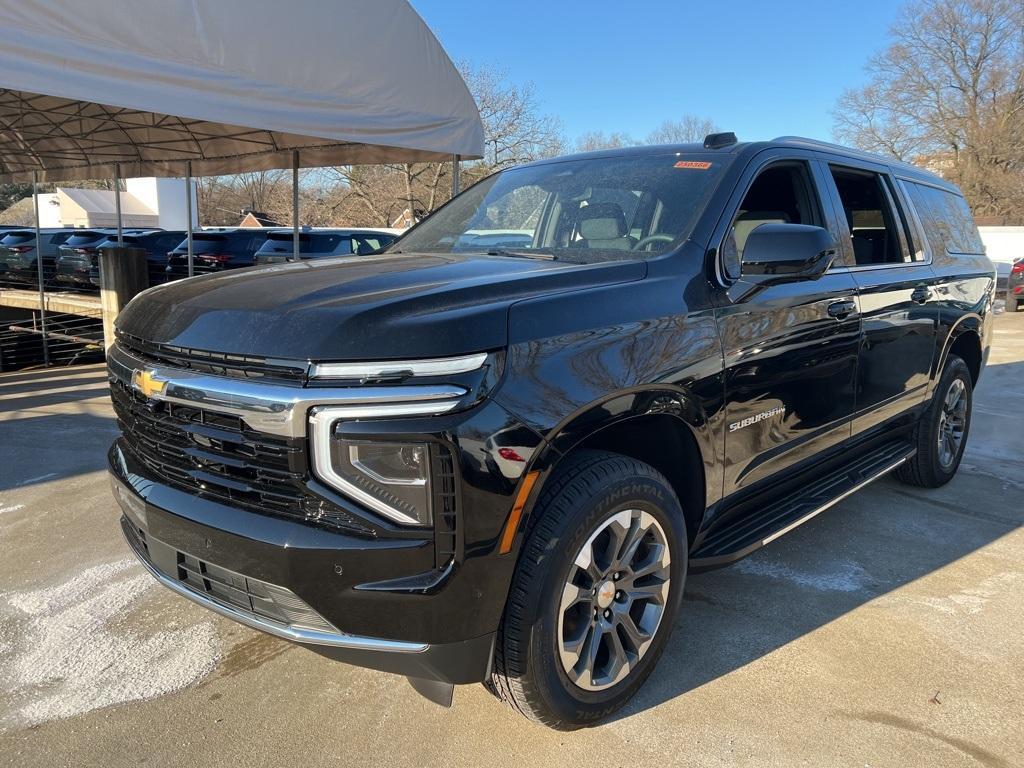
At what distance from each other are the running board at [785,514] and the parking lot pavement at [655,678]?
0.45 metres

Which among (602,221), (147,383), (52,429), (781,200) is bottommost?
(52,429)

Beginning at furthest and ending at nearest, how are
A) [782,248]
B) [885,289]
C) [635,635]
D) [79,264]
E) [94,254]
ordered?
[94,254] < [79,264] < [885,289] < [782,248] < [635,635]

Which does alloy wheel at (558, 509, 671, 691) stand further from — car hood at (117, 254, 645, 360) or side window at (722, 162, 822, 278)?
side window at (722, 162, 822, 278)

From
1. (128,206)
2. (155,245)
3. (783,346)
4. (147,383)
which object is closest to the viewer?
(147,383)

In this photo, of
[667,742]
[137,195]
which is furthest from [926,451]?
[137,195]

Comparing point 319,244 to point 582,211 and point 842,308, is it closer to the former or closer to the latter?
point 582,211

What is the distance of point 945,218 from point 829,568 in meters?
2.58

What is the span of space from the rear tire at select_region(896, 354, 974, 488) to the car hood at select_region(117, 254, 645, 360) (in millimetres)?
3018

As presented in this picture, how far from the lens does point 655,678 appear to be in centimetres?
284

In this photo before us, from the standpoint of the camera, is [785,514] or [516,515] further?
[785,514]

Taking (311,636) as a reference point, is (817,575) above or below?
below

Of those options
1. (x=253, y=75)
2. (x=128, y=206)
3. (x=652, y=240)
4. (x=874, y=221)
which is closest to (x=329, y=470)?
(x=652, y=240)

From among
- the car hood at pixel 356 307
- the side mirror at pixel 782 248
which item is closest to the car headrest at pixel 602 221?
the car hood at pixel 356 307

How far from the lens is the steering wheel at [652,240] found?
113 inches
